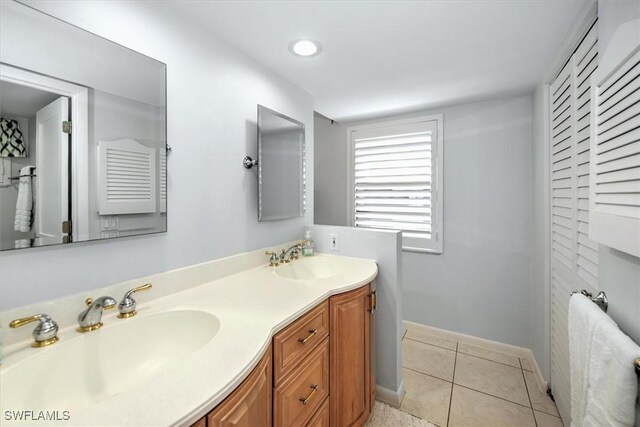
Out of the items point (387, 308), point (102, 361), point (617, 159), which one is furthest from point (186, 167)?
point (617, 159)

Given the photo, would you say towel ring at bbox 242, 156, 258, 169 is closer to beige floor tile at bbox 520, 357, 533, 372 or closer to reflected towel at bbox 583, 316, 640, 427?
reflected towel at bbox 583, 316, 640, 427

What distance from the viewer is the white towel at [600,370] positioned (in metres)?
0.75

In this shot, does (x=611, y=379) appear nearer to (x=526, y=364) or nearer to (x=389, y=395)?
(x=389, y=395)

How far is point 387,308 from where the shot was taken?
5.84 ft

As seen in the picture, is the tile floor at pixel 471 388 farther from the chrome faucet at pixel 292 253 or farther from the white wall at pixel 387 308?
the chrome faucet at pixel 292 253

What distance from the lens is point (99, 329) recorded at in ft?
3.03

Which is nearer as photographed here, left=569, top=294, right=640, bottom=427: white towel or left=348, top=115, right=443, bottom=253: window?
left=569, top=294, right=640, bottom=427: white towel

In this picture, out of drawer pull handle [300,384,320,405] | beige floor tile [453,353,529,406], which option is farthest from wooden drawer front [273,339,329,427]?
beige floor tile [453,353,529,406]

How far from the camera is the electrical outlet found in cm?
200

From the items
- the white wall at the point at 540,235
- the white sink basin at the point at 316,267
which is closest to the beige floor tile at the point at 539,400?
the white wall at the point at 540,235

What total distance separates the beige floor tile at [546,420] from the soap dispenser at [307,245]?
1.76 m

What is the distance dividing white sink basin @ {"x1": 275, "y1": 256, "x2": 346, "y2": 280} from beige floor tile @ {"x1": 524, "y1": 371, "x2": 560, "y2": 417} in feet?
5.17

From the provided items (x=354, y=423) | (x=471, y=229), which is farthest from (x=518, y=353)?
(x=354, y=423)

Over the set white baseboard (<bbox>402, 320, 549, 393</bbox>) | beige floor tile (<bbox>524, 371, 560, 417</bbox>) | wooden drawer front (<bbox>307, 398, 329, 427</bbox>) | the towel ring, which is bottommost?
beige floor tile (<bbox>524, 371, 560, 417</bbox>)
